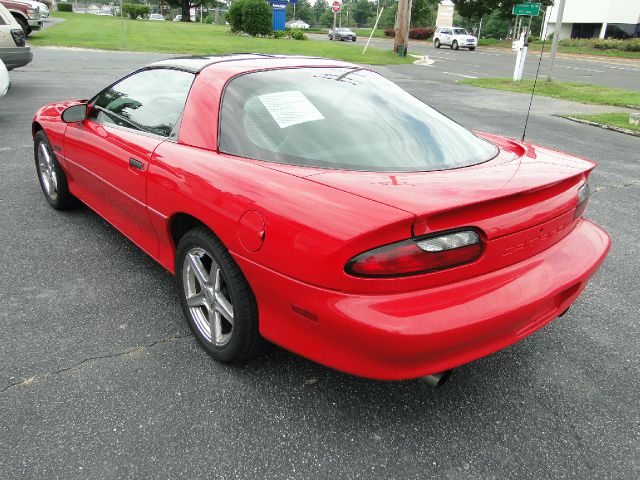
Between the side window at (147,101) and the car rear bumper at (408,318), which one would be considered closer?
the car rear bumper at (408,318)

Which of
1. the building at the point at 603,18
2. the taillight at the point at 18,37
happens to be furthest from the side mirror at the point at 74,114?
the building at the point at 603,18

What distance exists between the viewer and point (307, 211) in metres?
1.92

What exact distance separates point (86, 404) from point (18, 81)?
463 inches

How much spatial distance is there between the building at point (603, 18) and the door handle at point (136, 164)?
45.9m

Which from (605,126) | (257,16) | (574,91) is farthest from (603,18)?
(605,126)

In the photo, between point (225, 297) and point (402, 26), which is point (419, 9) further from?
point (225, 297)

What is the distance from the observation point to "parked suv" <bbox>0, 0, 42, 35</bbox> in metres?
18.9

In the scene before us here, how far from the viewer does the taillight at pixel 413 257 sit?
5.92ft

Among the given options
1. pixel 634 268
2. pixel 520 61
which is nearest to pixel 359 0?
pixel 520 61

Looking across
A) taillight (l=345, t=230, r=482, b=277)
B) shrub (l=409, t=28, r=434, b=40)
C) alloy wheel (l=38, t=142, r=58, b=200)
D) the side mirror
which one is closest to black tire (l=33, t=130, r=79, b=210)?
alloy wheel (l=38, t=142, r=58, b=200)

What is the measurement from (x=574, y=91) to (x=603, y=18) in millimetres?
38922

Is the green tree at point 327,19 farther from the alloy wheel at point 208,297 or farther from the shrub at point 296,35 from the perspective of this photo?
the alloy wheel at point 208,297

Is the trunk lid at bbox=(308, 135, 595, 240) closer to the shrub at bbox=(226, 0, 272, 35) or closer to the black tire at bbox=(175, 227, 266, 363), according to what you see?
the black tire at bbox=(175, 227, 266, 363)

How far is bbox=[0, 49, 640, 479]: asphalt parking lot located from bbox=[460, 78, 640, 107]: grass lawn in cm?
1145
